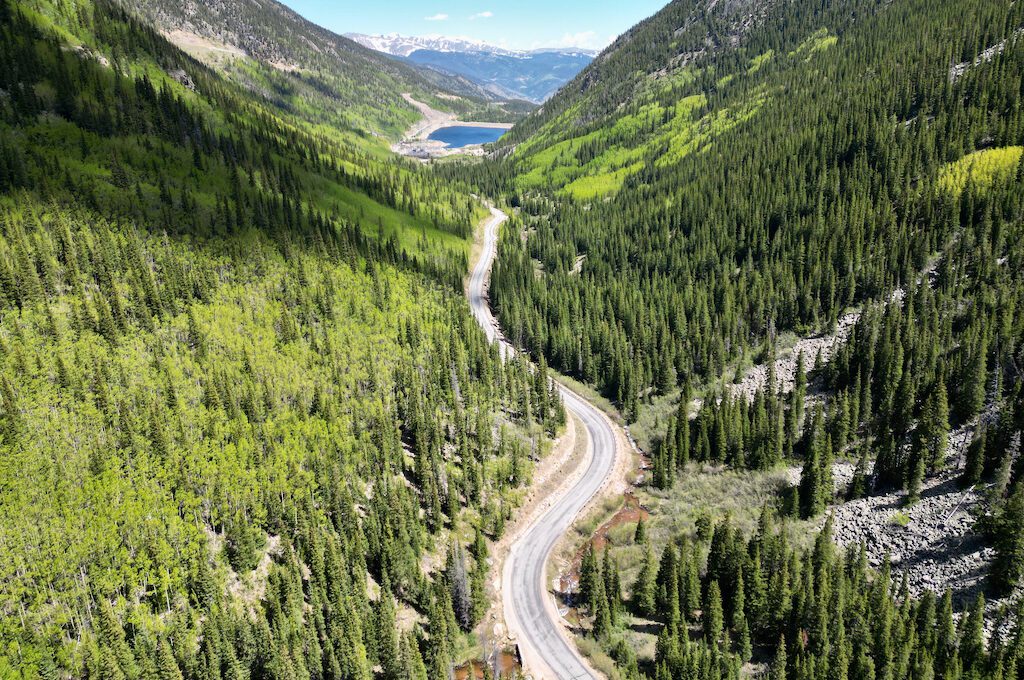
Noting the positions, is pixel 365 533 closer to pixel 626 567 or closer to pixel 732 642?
pixel 626 567

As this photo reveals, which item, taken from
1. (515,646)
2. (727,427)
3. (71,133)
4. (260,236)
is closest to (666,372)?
(727,427)

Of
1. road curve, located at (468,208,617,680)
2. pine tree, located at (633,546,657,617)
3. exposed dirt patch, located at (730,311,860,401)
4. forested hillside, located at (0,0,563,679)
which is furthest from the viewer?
exposed dirt patch, located at (730,311,860,401)

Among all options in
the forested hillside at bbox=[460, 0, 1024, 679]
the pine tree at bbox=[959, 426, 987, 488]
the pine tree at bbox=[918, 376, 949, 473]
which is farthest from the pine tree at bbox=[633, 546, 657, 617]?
the pine tree at bbox=[959, 426, 987, 488]

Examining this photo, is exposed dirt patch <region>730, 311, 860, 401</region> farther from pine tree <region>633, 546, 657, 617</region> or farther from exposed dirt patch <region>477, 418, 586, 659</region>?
pine tree <region>633, 546, 657, 617</region>

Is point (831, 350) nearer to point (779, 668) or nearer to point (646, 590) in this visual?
point (646, 590)

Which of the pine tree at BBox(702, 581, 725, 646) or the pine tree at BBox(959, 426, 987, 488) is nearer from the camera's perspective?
the pine tree at BBox(702, 581, 725, 646)

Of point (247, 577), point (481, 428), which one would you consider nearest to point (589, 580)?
point (481, 428)

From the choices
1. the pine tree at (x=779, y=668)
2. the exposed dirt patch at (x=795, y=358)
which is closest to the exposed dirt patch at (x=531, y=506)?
the pine tree at (x=779, y=668)
